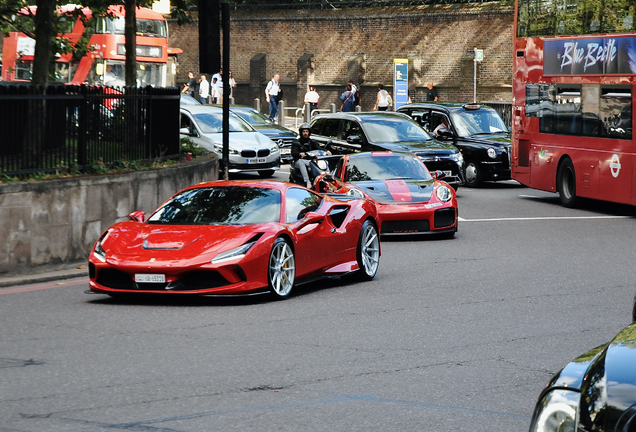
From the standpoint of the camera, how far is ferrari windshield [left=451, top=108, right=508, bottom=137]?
26419mm

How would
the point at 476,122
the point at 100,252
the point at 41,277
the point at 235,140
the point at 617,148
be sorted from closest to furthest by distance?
1. the point at 100,252
2. the point at 41,277
3. the point at 617,148
4. the point at 235,140
5. the point at 476,122

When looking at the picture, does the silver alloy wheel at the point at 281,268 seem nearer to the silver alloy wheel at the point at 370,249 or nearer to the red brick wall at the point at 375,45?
the silver alloy wheel at the point at 370,249

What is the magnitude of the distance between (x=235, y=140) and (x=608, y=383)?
2352 cm

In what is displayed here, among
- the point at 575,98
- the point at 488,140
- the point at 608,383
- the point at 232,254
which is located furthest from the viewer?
the point at 488,140

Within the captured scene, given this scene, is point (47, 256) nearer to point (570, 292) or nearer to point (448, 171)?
point (570, 292)

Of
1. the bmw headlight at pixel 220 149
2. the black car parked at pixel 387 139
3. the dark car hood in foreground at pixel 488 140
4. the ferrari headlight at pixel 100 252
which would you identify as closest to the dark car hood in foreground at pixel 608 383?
the ferrari headlight at pixel 100 252

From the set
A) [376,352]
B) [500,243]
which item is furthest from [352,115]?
[376,352]

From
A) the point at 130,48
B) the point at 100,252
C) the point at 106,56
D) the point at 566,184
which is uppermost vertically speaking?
the point at 106,56

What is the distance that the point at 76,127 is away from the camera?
1368 centimetres

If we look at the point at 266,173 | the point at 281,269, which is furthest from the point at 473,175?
the point at 281,269

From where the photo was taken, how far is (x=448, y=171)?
2270 cm

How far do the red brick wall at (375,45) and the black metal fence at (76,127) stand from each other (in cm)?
3247

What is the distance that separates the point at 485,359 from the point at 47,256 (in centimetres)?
665

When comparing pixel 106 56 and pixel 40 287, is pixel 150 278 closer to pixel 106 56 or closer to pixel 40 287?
pixel 40 287
